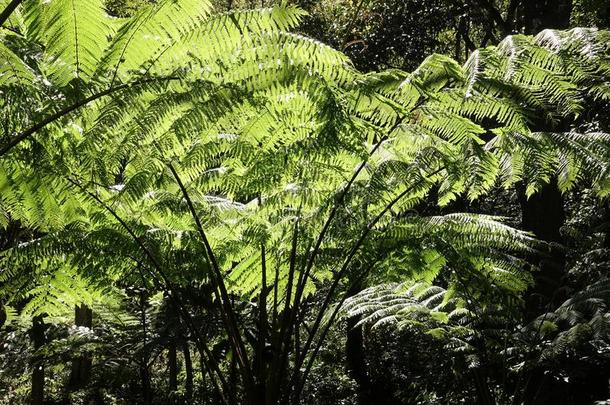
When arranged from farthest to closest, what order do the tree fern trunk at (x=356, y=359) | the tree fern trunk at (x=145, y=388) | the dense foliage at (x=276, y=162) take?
the tree fern trunk at (x=356, y=359), the tree fern trunk at (x=145, y=388), the dense foliage at (x=276, y=162)

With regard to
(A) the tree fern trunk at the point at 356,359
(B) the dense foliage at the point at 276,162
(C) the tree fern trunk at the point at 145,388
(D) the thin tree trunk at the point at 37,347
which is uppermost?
(A) the tree fern trunk at the point at 356,359

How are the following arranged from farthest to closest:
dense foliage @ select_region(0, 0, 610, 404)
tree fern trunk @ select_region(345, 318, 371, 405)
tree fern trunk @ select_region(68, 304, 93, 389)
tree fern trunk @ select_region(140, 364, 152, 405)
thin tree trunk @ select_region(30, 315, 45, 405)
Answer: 1. tree fern trunk @ select_region(345, 318, 371, 405)
2. tree fern trunk @ select_region(68, 304, 93, 389)
3. thin tree trunk @ select_region(30, 315, 45, 405)
4. tree fern trunk @ select_region(140, 364, 152, 405)
5. dense foliage @ select_region(0, 0, 610, 404)

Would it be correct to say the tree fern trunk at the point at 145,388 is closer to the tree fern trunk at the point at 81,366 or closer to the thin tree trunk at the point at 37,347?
the thin tree trunk at the point at 37,347

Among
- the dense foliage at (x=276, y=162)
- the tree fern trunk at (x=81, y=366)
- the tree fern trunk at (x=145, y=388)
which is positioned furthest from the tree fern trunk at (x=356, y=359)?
the tree fern trunk at (x=145, y=388)

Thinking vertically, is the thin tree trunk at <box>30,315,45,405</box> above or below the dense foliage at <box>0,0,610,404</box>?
above

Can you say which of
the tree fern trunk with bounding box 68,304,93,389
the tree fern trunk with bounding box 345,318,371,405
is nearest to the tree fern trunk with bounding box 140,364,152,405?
the tree fern trunk with bounding box 68,304,93,389

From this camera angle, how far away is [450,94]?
2068 mm

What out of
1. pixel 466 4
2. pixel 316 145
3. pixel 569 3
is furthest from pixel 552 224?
pixel 466 4

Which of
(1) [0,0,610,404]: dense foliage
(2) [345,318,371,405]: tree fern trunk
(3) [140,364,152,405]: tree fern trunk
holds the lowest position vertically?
(3) [140,364,152,405]: tree fern trunk

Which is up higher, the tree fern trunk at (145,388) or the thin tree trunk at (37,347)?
the thin tree trunk at (37,347)

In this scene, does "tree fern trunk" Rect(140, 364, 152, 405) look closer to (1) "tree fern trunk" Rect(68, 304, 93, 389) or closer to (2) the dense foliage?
(2) the dense foliage

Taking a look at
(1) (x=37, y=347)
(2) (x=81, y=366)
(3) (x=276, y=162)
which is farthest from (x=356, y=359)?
(3) (x=276, y=162)

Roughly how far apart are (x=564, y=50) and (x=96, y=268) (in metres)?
2.30

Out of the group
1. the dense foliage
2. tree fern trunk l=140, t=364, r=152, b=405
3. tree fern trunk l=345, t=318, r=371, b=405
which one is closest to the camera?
the dense foliage
